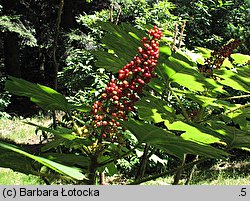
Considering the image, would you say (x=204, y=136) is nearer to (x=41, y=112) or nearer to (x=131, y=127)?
(x=131, y=127)

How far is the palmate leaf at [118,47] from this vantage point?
1.21 meters

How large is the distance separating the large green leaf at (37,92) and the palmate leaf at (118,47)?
251 mm

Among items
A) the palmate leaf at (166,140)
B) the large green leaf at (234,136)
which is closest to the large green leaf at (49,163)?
the palmate leaf at (166,140)

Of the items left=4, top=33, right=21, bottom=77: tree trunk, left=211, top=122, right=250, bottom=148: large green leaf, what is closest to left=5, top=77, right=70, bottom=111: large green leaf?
left=211, top=122, right=250, bottom=148: large green leaf

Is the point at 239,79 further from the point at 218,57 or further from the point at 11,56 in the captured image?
the point at 11,56

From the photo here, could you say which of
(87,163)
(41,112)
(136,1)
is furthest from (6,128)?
(87,163)

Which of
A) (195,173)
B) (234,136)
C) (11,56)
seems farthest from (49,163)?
(11,56)

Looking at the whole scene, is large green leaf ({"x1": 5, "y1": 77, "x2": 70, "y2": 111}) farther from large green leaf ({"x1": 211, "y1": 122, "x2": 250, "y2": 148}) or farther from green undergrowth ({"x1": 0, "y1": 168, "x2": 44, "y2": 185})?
green undergrowth ({"x1": 0, "y1": 168, "x2": 44, "y2": 185})

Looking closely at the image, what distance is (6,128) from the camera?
12.2m

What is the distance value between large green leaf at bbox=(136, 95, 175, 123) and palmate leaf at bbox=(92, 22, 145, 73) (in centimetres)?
19

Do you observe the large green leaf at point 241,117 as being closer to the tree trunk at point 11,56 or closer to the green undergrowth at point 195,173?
the green undergrowth at point 195,173

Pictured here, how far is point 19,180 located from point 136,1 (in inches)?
203

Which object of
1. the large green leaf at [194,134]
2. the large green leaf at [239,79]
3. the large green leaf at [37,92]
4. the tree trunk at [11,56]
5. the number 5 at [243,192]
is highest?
the large green leaf at [239,79]

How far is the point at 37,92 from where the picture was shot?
3.35 feet
